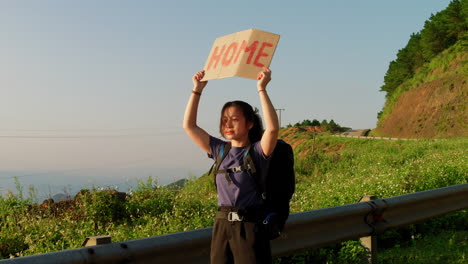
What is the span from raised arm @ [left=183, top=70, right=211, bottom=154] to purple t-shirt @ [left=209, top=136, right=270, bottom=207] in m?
0.35

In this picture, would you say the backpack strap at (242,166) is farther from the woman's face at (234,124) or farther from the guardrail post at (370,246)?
the guardrail post at (370,246)

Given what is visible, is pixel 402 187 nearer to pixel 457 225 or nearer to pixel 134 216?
pixel 457 225

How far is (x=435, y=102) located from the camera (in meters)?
52.6

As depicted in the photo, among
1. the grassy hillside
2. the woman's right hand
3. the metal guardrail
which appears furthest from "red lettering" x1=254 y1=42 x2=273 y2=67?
the grassy hillside

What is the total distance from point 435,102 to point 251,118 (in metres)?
53.3

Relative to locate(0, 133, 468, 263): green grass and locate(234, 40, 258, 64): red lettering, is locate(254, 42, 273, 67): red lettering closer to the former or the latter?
locate(234, 40, 258, 64): red lettering

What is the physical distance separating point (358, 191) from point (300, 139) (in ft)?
169

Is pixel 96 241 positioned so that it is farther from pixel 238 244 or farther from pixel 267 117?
pixel 267 117

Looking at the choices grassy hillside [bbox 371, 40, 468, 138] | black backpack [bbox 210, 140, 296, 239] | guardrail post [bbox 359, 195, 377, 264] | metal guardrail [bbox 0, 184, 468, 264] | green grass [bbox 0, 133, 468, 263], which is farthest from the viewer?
grassy hillside [bbox 371, 40, 468, 138]

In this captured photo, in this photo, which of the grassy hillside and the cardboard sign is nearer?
the cardboard sign

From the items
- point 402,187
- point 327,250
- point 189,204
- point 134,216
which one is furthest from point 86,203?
point 402,187

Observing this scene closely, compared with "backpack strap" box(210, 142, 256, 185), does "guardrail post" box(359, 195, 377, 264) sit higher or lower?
lower

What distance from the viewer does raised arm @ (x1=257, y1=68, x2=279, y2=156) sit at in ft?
10.8

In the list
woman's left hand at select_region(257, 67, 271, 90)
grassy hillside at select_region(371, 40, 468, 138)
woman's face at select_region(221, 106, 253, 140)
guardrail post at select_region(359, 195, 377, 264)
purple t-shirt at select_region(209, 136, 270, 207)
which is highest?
grassy hillside at select_region(371, 40, 468, 138)
